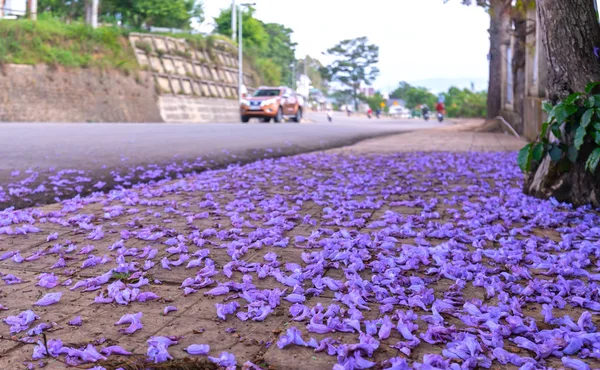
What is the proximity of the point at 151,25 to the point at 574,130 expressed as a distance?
42563mm

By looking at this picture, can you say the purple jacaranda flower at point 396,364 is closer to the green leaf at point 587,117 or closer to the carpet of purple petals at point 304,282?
the carpet of purple petals at point 304,282

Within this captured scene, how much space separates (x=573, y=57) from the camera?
4770 millimetres

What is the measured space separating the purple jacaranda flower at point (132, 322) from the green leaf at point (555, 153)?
3600 mm

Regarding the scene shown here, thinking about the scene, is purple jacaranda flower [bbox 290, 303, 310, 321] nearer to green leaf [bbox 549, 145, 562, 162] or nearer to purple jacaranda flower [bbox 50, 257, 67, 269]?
purple jacaranda flower [bbox 50, 257, 67, 269]

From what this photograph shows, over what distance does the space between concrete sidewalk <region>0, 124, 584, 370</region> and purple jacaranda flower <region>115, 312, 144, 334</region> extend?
1cm

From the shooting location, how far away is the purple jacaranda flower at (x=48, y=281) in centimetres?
273

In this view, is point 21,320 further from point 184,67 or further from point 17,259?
point 184,67

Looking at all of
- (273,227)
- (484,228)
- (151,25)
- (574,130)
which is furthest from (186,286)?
(151,25)

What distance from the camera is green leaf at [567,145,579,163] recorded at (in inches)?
185

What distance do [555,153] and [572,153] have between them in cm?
15

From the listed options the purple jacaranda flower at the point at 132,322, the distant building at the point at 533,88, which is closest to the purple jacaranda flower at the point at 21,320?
the purple jacaranda flower at the point at 132,322

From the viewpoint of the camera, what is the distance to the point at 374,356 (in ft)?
6.69

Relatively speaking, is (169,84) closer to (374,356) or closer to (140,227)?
(140,227)

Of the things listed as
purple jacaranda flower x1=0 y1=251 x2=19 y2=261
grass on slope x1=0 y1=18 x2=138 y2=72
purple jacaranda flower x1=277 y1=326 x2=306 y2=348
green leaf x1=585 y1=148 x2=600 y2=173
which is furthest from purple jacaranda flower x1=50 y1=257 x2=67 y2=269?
grass on slope x1=0 y1=18 x2=138 y2=72
